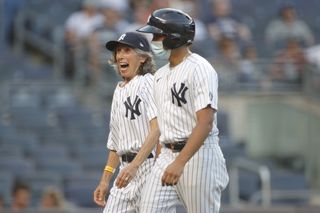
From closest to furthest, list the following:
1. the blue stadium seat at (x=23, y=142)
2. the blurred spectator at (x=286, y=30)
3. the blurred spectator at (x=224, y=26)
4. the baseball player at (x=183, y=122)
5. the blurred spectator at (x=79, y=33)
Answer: the baseball player at (x=183, y=122), the blue stadium seat at (x=23, y=142), the blurred spectator at (x=79, y=33), the blurred spectator at (x=224, y=26), the blurred spectator at (x=286, y=30)

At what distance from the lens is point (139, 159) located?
23.7 feet

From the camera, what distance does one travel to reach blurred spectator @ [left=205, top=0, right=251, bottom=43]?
14.8 m

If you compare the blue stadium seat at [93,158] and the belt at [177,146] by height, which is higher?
the belt at [177,146]

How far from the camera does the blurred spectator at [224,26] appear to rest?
14.8 metres

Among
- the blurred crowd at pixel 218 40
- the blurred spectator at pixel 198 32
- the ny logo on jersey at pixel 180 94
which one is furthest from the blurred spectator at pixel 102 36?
the ny logo on jersey at pixel 180 94

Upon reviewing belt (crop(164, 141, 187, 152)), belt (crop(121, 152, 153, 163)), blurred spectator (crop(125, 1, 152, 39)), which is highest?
blurred spectator (crop(125, 1, 152, 39))

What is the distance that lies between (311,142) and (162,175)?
728cm

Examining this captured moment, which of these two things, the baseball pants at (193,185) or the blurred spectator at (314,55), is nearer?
the baseball pants at (193,185)

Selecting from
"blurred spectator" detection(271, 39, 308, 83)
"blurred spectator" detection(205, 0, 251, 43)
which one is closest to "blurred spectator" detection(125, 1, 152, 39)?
"blurred spectator" detection(205, 0, 251, 43)

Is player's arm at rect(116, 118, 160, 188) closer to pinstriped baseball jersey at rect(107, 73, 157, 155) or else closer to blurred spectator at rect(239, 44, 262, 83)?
pinstriped baseball jersey at rect(107, 73, 157, 155)

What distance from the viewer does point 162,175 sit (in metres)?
6.87

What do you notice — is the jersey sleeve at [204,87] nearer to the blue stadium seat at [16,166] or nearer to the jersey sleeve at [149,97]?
the jersey sleeve at [149,97]

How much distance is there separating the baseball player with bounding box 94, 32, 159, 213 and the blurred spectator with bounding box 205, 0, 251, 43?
7130mm

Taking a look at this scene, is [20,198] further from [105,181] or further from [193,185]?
[193,185]
